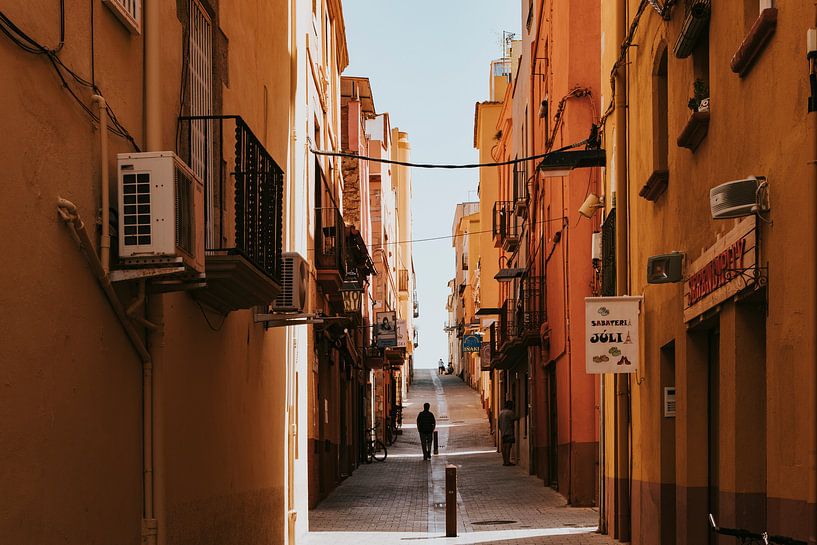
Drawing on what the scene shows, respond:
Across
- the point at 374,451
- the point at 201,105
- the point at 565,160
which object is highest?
the point at 565,160

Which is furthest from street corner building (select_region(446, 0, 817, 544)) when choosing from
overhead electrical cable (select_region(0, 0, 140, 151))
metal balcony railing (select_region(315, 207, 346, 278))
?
metal balcony railing (select_region(315, 207, 346, 278))

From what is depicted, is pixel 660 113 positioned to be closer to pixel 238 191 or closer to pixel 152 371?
pixel 238 191

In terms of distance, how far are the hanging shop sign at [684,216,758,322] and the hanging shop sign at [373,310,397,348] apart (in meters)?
30.1

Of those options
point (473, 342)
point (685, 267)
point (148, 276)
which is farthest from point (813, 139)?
point (473, 342)

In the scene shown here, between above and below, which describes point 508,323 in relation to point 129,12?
below

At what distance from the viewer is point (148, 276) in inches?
326

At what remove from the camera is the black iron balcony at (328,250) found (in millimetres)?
24653

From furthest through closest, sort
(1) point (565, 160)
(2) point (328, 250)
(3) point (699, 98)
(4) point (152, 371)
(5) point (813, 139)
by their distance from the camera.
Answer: (2) point (328, 250), (1) point (565, 160), (3) point (699, 98), (4) point (152, 371), (5) point (813, 139)

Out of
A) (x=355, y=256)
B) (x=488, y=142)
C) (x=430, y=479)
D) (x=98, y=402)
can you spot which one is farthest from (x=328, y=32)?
(x=488, y=142)

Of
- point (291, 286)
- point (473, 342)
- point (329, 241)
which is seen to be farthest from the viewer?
point (473, 342)

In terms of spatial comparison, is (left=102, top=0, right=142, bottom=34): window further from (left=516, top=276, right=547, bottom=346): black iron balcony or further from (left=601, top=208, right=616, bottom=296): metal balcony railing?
(left=516, top=276, right=547, bottom=346): black iron balcony

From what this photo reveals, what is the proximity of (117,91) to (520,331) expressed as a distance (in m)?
22.6

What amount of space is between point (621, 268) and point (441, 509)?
7.70 metres

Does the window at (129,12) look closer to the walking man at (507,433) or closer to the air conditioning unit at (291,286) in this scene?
the air conditioning unit at (291,286)
